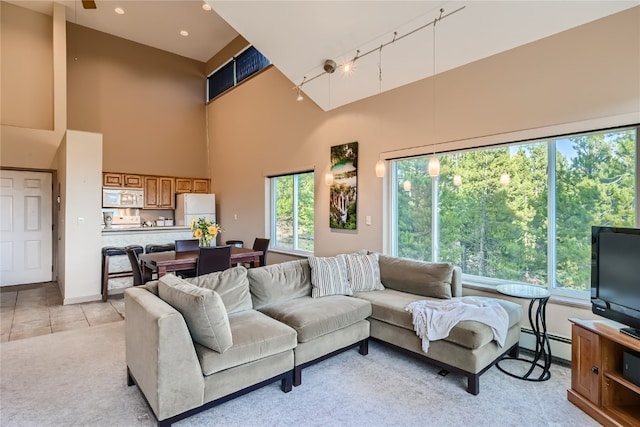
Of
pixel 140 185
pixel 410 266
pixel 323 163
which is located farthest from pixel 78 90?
pixel 410 266

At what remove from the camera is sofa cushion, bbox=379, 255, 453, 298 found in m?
3.29

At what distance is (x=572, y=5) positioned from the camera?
272 cm

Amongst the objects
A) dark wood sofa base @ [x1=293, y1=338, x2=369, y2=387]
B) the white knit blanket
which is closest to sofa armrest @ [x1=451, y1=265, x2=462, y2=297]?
the white knit blanket

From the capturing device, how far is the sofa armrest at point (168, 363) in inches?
75.6

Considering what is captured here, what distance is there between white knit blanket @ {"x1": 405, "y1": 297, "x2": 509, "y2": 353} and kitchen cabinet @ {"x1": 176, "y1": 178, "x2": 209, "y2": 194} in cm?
686

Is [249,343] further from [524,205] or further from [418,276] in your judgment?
[524,205]

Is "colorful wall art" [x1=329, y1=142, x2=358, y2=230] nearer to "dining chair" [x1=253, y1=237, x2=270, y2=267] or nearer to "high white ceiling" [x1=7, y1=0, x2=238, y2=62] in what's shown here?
"dining chair" [x1=253, y1=237, x2=270, y2=267]

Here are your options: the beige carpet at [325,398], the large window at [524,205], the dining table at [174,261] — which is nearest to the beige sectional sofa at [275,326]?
the beige carpet at [325,398]

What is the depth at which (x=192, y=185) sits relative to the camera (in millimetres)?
8250

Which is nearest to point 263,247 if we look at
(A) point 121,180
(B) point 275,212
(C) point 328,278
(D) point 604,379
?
(B) point 275,212

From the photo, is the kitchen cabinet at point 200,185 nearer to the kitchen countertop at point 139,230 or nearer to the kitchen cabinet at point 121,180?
the kitchen cabinet at point 121,180

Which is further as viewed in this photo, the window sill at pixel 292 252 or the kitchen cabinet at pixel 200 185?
the kitchen cabinet at pixel 200 185

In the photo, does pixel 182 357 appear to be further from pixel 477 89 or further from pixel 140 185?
pixel 140 185

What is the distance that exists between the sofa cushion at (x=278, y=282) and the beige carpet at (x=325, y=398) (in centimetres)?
73
